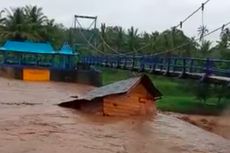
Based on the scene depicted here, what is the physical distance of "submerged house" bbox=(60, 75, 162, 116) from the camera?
15.7 meters

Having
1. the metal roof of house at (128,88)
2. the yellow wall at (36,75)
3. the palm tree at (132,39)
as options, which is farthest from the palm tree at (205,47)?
the metal roof of house at (128,88)

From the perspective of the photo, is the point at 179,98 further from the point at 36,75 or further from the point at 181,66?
the point at 181,66

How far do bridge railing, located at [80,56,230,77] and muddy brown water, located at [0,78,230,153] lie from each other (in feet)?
5.99

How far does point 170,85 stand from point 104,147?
37014 millimetres

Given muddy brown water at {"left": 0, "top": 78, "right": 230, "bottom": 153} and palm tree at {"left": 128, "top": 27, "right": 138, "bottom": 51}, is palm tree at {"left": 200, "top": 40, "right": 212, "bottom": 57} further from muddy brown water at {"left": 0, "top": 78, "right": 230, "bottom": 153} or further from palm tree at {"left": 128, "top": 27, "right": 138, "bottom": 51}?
muddy brown water at {"left": 0, "top": 78, "right": 230, "bottom": 153}

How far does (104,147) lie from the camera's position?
1085 cm

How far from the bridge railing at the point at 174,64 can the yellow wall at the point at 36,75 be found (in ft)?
24.3

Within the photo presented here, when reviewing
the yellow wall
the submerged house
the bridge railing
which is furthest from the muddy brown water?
the yellow wall

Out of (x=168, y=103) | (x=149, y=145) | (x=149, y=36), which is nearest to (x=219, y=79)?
(x=149, y=145)

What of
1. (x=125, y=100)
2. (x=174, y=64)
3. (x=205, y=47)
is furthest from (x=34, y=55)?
(x=125, y=100)

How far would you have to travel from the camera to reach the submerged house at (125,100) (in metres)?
15.7

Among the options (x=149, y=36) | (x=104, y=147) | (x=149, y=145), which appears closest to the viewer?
(x=104, y=147)

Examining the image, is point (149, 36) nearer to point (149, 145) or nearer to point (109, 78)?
point (109, 78)

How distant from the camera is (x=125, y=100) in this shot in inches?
628
